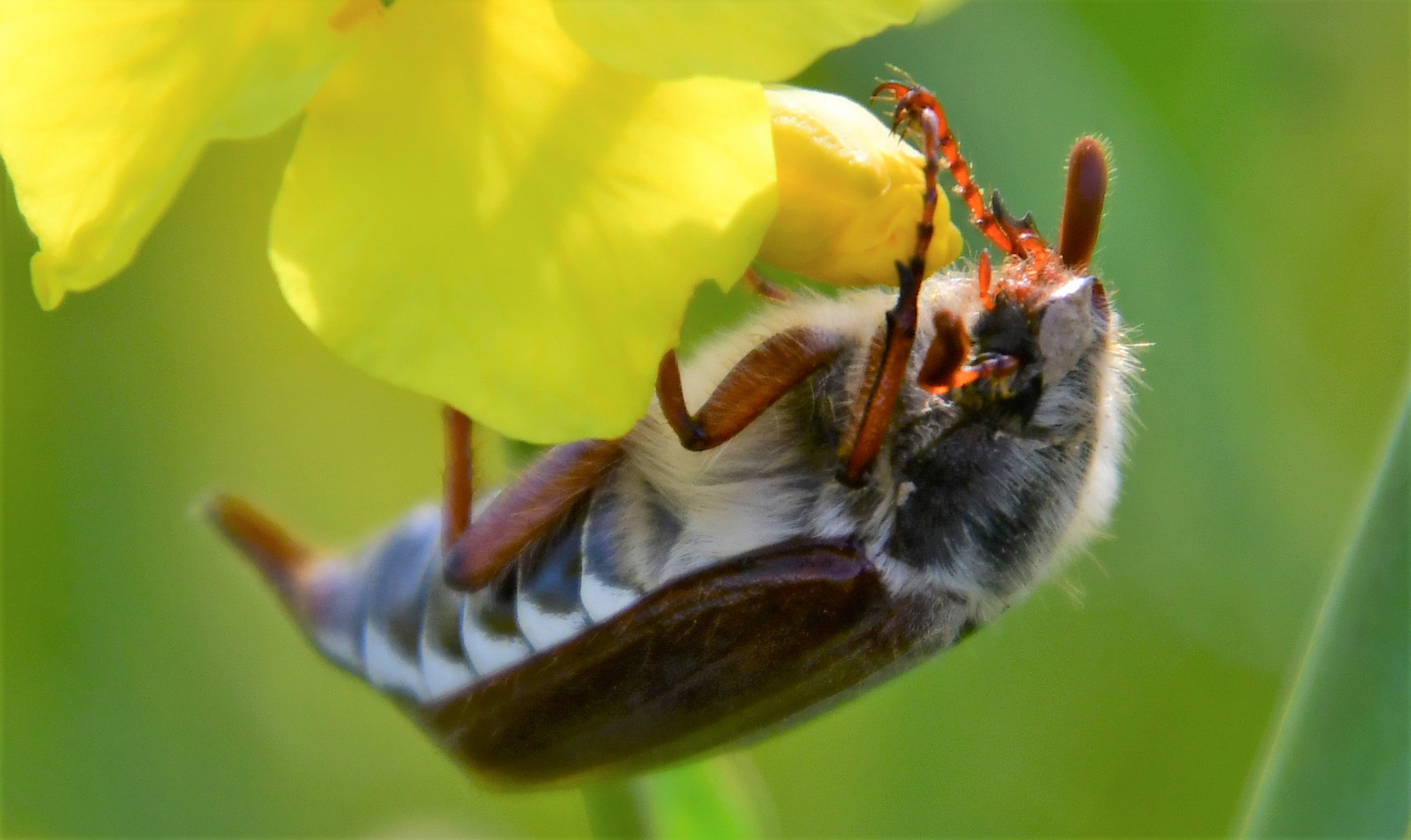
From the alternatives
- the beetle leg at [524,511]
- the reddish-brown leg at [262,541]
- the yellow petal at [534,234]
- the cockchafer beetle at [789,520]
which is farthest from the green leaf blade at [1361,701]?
the reddish-brown leg at [262,541]

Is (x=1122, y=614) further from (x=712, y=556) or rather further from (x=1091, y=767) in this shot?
(x=712, y=556)

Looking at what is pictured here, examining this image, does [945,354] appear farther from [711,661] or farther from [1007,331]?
[711,661]

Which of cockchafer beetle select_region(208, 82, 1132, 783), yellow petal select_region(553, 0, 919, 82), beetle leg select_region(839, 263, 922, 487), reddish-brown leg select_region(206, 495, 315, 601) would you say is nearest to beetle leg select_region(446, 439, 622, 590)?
cockchafer beetle select_region(208, 82, 1132, 783)

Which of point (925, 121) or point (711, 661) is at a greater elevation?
point (925, 121)

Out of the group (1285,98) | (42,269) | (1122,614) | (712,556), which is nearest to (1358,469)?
(1122,614)

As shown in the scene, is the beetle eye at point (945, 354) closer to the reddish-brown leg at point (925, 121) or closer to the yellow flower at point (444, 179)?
the reddish-brown leg at point (925, 121)

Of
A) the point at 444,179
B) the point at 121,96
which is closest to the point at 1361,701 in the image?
the point at 444,179

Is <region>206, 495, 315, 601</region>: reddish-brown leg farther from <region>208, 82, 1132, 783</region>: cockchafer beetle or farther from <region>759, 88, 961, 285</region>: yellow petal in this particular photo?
<region>759, 88, 961, 285</region>: yellow petal
